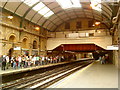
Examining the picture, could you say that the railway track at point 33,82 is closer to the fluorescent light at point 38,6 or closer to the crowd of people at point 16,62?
the crowd of people at point 16,62

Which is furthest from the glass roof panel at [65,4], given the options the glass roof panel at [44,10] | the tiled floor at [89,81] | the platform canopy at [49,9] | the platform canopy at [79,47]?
the tiled floor at [89,81]

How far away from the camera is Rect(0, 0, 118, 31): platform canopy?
16016 mm

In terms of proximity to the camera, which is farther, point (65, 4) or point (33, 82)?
point (65, 4)

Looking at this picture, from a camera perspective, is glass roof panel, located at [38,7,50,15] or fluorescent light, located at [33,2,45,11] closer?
fluorescent light, located at [33,2,45,11]

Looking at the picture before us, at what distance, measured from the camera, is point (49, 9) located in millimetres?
21000

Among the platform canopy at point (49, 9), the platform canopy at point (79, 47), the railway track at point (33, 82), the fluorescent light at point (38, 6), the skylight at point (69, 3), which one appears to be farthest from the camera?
the platform canopy at point (79, 47)

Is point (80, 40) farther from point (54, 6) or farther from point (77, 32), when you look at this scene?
point (54, 6)

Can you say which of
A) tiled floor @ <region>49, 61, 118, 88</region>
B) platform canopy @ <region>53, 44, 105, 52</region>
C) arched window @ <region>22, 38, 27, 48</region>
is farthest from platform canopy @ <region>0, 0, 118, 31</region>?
tiled floor @ <region>49, 61, 118, 88</region>

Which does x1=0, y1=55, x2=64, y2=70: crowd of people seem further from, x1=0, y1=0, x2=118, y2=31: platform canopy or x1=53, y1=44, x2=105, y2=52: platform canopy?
x1=53, y1=44, x2=105, y2=52: platform canopy

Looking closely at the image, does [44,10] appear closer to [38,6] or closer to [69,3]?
[38,6]

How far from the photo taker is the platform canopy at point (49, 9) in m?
16.0

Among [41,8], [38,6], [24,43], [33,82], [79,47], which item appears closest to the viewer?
[33,82]

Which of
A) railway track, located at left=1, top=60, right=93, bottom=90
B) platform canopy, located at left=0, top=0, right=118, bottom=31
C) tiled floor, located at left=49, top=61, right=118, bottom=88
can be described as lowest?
railway track, located at left=1, top=60, right=93, bottom=90

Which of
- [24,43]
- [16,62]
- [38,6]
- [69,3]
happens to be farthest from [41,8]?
[16,62]
